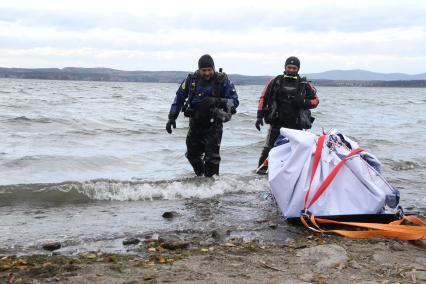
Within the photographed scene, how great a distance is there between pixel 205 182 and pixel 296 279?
421cm

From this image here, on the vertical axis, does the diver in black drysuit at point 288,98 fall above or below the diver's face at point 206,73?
below

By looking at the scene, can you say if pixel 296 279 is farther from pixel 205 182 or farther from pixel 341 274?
pixel 205 182

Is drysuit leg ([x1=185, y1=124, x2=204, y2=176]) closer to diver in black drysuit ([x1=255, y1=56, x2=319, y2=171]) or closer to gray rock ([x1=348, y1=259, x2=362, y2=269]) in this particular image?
diver in black drysuit ([x1=255, y1=56, x2=319, y2=171])

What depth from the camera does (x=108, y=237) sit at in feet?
16.3

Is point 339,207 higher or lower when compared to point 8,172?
higher

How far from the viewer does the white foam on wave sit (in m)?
7.23

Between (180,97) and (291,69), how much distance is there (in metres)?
1.62

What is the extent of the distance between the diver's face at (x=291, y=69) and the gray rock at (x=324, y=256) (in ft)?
12.3

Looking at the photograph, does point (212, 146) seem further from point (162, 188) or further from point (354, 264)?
point (354, 264)

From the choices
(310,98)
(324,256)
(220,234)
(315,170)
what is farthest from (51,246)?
(310,98)

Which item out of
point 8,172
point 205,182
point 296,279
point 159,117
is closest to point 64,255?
point 296,279

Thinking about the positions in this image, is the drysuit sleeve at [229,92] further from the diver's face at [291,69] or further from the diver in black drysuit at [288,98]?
the diver's face at [291,69]

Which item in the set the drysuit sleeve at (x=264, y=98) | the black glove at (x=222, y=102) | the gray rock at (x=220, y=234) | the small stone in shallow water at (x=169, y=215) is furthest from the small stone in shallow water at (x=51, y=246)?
the drysuit sleeve at (x=264, y=98)

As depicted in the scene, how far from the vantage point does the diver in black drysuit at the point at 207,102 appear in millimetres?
7180
